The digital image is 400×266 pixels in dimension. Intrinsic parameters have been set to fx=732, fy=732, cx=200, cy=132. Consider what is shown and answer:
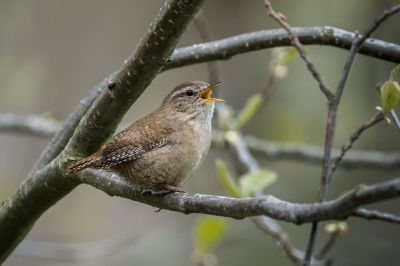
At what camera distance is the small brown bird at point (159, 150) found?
321 centimetres

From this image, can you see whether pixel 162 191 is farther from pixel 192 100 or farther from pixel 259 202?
pixel 192 100

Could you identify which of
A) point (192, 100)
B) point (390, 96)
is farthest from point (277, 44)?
point (390, 96)

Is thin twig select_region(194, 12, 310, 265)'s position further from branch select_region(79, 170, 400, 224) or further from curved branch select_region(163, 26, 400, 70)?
branch select_region(79, 170, 400, 224)

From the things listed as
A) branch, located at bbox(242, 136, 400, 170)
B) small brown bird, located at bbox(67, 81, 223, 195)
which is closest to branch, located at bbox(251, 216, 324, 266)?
small brown bird, located at bbox(67, 81, 223, 195)

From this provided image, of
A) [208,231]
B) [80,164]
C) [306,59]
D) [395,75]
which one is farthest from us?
[208,231]

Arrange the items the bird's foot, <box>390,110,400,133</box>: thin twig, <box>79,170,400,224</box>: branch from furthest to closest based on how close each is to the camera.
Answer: the bird's foot
<box>390,110,400,133</box>: thin twig
<box>79,170,400,224</box>: branch

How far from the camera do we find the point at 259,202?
6.77ft

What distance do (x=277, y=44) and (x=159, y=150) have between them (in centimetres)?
73

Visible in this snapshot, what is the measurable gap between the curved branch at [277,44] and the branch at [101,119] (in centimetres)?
47

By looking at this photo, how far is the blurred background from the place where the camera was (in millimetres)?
5926

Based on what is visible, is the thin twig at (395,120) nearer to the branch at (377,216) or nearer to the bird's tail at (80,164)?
the branch at (377,216)

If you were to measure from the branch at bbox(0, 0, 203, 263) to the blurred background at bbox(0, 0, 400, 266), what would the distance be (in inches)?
65.2

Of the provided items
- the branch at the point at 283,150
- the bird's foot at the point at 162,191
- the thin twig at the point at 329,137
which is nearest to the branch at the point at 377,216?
the thin twig at the point at 329,137

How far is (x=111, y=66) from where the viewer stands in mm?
8078
